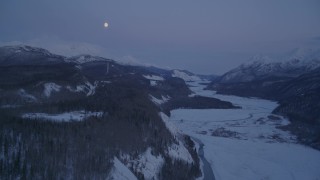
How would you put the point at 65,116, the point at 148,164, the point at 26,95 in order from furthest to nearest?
1. the point at 26,95
2. the point at 65,116
3. the point at 148,164

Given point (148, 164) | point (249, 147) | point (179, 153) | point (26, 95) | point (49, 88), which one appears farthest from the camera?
point (49, 88)

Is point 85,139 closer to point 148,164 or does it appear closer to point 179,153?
point 148,164

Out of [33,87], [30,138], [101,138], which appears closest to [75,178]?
[30,138]

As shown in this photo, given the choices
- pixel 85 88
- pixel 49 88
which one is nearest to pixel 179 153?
pixel 49 88

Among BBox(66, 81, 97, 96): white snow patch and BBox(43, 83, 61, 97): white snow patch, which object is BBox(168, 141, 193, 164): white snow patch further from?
BBox(66, 81, 97, 96): white snow patch

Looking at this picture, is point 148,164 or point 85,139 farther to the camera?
point 148,164

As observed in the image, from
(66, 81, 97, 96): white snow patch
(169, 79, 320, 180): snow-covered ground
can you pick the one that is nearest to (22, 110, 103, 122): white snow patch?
(169, 79, 320, 180): snow-covered ground
